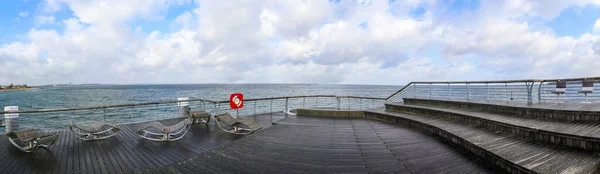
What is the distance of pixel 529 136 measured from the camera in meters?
4.48

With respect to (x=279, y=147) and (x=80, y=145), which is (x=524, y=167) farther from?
(x=80, y=145)

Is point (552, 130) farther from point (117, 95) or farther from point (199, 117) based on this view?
point (117, 95)

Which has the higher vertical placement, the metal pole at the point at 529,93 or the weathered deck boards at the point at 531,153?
the metal pole at the point at 529,93

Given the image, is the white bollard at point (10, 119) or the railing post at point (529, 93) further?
the railing post at point (529, 93)

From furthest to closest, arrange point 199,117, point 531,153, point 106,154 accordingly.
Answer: point 199,117, point 106,154, point 531,153

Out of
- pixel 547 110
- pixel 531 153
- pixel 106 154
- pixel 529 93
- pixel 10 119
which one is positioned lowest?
pixel 106 154

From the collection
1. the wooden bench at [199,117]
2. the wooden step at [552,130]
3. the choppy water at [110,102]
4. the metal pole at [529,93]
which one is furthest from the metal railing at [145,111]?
the wooden step at [552,130]

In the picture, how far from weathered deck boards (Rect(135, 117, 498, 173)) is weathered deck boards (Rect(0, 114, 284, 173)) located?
1.78ft

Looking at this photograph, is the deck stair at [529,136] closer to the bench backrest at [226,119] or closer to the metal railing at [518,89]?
the metal railing at [518,89]

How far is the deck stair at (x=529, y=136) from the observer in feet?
10.9

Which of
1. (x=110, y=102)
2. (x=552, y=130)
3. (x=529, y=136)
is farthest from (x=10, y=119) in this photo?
(x=110, y=102)

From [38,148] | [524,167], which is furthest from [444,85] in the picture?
[38,148]

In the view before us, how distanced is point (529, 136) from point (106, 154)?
7.88 metres

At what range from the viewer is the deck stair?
10.9ft
